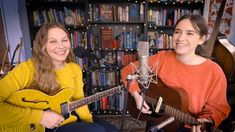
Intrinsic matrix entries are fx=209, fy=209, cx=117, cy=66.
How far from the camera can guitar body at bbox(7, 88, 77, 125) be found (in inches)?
47.6

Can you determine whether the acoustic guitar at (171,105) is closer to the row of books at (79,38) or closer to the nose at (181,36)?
the nose at (181,36)

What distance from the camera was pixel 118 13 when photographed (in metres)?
2.85

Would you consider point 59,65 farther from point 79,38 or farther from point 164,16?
point 164,16

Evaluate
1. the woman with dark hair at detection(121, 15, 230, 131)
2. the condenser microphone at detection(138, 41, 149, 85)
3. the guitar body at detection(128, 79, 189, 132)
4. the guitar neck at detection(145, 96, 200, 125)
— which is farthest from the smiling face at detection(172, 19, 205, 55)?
the condenser microphone at detection(138, 41, 149, 85)

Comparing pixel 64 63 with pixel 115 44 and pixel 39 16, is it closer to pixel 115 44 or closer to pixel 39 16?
pixel 115 44

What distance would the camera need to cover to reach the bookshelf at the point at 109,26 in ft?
9.27

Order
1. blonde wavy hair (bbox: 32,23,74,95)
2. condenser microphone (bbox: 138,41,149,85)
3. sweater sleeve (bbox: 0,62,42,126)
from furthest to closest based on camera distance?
blonde wavy hair (bbox: 32,23,74,95) < sweater sleeve (bbox: 0,62,42,126) < condenser microphone (bbox: 138,41,149,85)

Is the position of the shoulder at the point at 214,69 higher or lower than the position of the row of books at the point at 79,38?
lower

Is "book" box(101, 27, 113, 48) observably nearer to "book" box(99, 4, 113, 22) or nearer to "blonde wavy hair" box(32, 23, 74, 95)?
"book" box(99, 4, 113, 22)

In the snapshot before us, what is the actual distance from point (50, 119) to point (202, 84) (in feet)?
3.05

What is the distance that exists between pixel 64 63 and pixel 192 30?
0.87 m

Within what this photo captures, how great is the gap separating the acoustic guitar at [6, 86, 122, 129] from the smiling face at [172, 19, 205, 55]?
486 millimetres

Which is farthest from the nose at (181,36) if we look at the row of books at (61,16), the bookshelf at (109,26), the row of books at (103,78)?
the row of books at (61,16)

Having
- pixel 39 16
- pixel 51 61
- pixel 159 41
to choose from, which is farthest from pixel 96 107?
pixel 51 61
